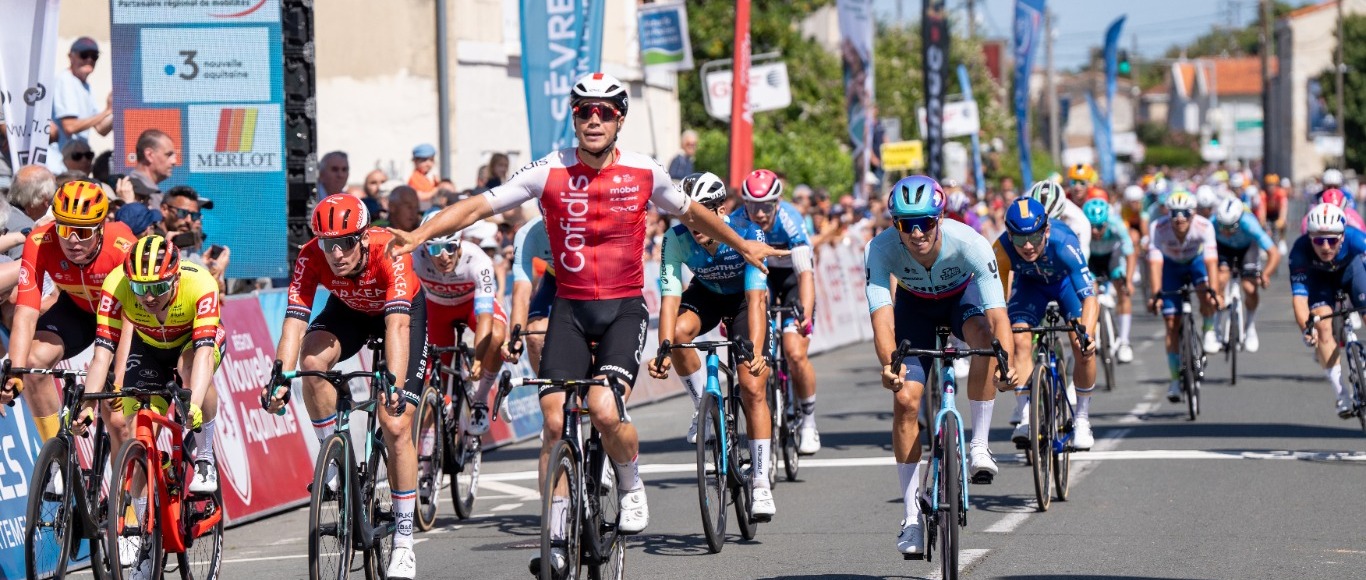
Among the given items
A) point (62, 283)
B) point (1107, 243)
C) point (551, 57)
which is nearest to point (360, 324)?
point (62, 283)

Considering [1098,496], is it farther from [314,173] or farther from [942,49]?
[942,49]

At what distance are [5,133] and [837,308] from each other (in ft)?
47.6

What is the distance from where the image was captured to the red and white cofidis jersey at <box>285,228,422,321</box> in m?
8.30

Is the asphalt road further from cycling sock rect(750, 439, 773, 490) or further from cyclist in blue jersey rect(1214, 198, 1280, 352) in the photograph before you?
cyclist in blue jersey rect(1214, 198, 1280, 352)

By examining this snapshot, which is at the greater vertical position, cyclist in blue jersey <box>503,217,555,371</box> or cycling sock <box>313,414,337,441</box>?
cyclist in blue jersey <box>503,217,555,371</box>

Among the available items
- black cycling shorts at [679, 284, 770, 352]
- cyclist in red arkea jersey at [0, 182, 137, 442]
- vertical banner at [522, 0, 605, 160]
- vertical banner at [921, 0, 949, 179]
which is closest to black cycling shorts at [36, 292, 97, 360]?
cyclist in red arkea jersey at [0, 182, 137, 442]

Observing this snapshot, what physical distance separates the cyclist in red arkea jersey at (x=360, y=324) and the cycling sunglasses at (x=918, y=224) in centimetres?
223

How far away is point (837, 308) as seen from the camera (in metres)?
25.6

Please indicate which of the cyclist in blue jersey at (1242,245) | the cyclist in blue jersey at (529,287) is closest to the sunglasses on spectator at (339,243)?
the cyclist in blue jersey at (529,287)

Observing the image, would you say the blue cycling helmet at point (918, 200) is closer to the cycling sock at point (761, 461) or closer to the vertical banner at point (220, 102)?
the cycling sock at point (761, 461)

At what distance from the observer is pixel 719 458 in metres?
9.64

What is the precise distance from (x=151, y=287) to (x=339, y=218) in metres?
0.92

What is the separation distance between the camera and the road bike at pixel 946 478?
781 cm

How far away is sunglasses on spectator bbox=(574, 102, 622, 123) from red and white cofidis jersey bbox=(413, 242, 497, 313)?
11.5ft
